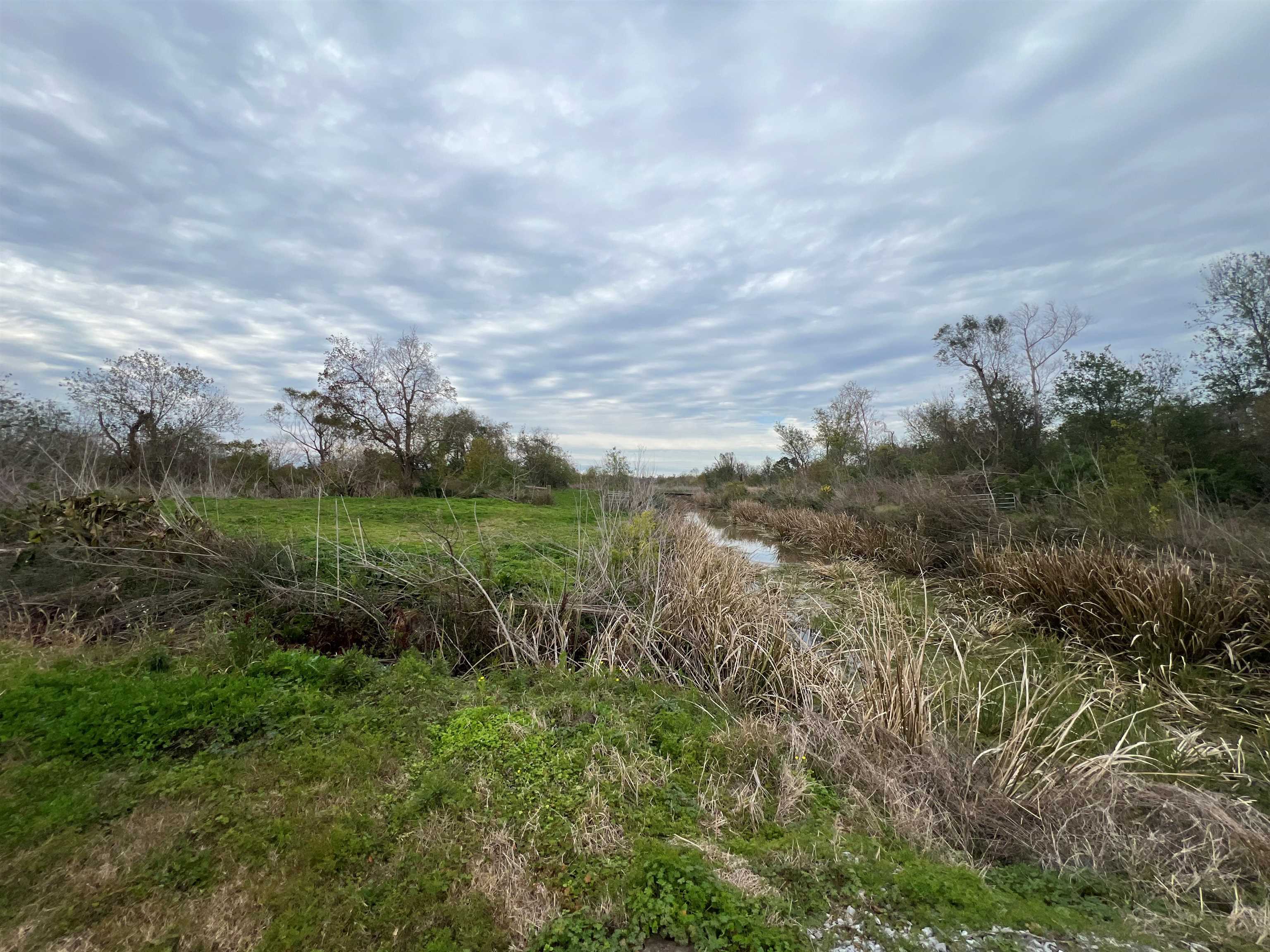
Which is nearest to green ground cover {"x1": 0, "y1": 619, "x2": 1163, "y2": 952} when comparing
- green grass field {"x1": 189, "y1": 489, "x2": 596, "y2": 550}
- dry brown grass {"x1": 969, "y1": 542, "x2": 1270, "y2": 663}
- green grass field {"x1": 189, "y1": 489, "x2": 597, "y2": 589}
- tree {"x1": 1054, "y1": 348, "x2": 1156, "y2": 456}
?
green grass field {"x1": 189, "y1": 489, "x2": 597, "y2": 589}

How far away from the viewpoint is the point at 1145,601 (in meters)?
5.62

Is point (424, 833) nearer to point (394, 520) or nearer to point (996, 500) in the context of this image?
point (394, 520)

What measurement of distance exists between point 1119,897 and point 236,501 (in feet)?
52.5

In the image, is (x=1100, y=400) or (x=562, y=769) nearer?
A: (x=562, y=769)

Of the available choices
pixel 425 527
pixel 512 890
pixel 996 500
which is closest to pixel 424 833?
pixel 512 890

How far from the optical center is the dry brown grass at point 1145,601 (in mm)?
5133

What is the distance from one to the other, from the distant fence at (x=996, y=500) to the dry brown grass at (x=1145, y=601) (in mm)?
3372

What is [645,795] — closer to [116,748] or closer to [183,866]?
[183,866]

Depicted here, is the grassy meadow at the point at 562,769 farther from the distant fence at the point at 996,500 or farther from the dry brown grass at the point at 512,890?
the distant fence at the point at 996,500

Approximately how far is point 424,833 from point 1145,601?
23.5ft

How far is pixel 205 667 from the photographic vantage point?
432 cm

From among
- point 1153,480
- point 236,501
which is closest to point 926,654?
point 1153,480

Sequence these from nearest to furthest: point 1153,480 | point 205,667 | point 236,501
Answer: point 205,667
point 1153,480
point 236,501

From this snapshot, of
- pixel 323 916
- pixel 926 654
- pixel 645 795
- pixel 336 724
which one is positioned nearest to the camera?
pixel 323 916
